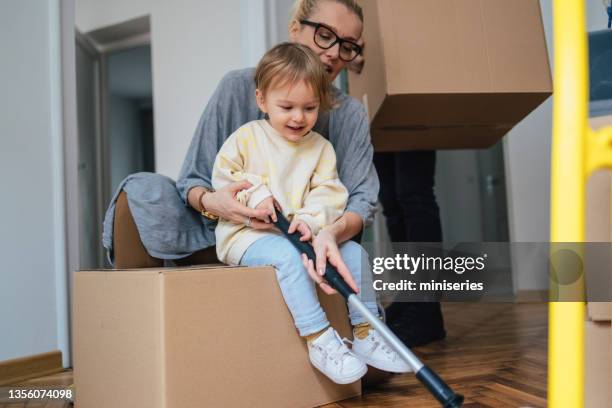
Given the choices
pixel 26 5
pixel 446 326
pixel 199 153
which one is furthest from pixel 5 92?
pixel 446 326

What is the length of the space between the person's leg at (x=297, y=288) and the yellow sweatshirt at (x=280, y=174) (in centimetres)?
8

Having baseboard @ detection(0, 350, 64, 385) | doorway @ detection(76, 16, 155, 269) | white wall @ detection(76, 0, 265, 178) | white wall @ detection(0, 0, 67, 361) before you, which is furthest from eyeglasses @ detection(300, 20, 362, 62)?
doorway @ detection(76, 16, 155, 269)

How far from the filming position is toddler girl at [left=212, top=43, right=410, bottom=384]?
0.90 meters

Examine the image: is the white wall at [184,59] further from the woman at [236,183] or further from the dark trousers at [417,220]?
the woman at [236,183]

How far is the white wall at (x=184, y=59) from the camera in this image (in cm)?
256

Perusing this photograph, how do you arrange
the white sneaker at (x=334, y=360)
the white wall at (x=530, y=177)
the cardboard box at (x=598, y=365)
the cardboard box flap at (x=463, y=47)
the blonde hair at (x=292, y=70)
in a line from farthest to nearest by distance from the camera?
1. the white wall at (x=530, y=177)
2. the cardboard box flap at (x=463, y=47)
3. the blonde hair at (x=292, y=70)
4. the white sneaker at (x=334, y=360)
5. the cardboard box at (x=598, y=365)

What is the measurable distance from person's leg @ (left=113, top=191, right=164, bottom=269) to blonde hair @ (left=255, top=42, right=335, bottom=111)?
352mm

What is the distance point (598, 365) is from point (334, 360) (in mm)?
384

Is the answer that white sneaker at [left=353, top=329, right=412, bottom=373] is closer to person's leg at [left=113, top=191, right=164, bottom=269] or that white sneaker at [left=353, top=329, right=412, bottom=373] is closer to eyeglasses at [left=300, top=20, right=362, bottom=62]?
person's leg at [left=113, top=191, right=164, bottom=269]

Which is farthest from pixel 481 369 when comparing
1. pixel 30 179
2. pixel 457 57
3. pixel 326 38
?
pixel 30 179

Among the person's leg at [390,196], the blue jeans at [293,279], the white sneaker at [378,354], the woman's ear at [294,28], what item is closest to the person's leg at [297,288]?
the blue jeans at [293,279]

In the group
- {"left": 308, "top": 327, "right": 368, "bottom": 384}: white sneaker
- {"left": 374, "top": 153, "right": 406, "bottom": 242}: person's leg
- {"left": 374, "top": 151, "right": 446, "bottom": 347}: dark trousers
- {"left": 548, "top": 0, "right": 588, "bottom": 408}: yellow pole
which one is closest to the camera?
{"left": 548, "top": 0, "right": 588, "bottom": 408}: yellow pole

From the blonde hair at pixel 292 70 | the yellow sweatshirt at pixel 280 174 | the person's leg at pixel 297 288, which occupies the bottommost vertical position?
the person's leg at pixel 297 288

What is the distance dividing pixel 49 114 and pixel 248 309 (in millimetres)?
1044
